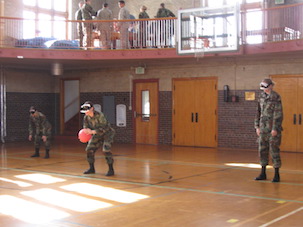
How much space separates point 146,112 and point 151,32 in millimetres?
4079

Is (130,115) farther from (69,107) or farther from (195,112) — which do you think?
(69,107)

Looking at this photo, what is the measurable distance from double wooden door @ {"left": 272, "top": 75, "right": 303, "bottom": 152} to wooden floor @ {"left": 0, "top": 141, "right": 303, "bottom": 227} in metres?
2.06

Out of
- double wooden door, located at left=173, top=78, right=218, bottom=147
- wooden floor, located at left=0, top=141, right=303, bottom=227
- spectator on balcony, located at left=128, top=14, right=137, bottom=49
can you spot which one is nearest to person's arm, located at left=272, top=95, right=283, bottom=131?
wooden floor, located at left=0, top=141, right=303, bottom=227

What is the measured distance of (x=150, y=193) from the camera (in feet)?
29.5

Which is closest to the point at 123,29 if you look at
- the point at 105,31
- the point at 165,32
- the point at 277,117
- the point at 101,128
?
the point at 105,31

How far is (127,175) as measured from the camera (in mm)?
11328

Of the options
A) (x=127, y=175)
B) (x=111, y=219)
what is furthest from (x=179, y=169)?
(x=111, y=219)

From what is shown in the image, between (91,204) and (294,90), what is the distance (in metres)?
11.1

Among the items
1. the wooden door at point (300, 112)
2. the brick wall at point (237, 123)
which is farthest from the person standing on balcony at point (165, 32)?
the wooden door at point (300, 112)

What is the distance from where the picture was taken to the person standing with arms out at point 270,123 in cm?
981

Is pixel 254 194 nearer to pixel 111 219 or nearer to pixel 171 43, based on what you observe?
pixel 111 219

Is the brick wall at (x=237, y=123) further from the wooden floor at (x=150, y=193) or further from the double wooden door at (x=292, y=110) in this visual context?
the wooden floor at (x=150, y=193)

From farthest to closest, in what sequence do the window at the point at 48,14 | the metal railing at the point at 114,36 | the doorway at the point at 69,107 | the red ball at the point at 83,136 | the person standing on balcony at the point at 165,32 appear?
the doorway at the point at 69,107
the window at the point at 48,14
the metal railing at the point at 114,36
the person standing on balcony at the point at 165,32
the red ball at the point at 83,136

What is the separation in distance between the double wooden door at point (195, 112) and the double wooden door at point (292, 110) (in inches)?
112
